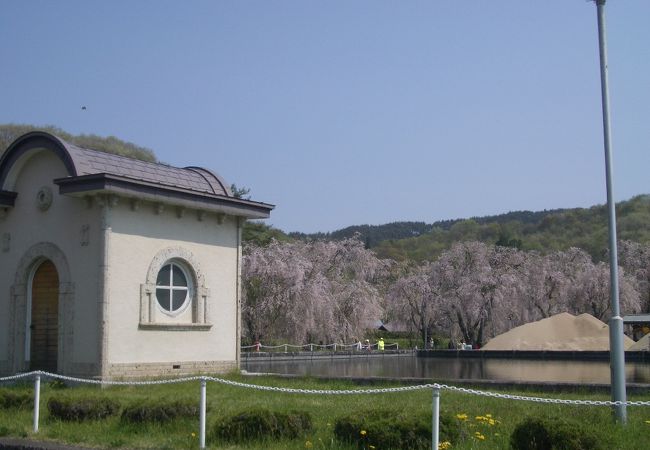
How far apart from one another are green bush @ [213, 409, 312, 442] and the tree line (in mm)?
37313

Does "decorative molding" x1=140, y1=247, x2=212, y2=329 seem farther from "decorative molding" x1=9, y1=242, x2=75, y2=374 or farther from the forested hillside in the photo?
the forested hillside

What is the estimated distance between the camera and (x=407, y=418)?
9.27 m

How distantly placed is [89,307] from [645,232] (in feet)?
318

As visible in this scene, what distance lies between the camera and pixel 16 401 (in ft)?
43.7

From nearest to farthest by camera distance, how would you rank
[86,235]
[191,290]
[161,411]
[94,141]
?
1. [161,411]
2. [86,235]
3. [191,290]
4. [94,141]

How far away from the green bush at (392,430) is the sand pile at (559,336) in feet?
128

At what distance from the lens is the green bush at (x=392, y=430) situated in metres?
9.02

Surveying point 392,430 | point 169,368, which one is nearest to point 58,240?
point 169,368

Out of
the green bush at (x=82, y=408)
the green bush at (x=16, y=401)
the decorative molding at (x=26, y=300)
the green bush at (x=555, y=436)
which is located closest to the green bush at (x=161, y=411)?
the green bush at (x=82, y=408)

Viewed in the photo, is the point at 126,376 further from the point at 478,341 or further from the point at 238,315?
the point at 478,341

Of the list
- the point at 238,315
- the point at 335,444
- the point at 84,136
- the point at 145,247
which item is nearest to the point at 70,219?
the point at 145,247

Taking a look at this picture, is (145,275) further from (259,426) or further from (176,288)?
(259,426)

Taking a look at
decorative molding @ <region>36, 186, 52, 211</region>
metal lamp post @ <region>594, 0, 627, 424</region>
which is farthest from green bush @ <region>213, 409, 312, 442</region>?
decorative molding @ <region>36, 186, 52, 211</region>

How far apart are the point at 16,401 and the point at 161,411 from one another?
3.77 metres
